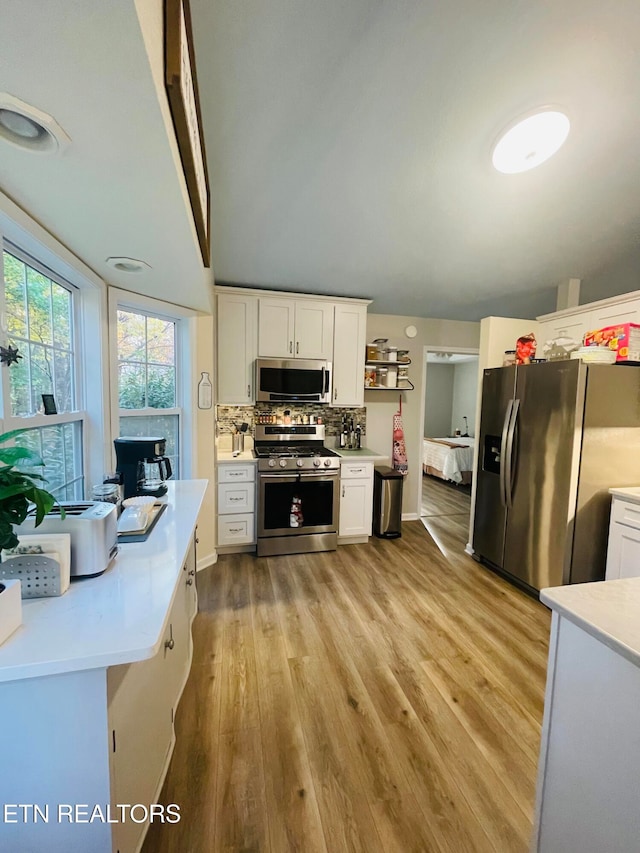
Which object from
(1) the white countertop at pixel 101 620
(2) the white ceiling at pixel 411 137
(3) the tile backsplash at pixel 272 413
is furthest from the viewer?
(3) the tile backsplash at pixel 272 413

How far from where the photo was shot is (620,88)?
173 cm

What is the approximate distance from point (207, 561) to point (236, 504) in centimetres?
52

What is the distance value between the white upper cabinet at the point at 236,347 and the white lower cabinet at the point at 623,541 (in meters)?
2.88

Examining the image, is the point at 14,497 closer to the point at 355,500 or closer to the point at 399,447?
the point at 355,500

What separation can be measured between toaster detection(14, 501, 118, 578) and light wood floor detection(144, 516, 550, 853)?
94 cm

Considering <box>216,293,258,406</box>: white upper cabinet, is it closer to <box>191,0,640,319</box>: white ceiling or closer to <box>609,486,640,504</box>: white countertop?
<box>191,0,640,319</box>: white ceiling

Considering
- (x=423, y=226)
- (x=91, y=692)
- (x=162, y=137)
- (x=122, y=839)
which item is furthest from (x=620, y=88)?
(x=122, y=839)

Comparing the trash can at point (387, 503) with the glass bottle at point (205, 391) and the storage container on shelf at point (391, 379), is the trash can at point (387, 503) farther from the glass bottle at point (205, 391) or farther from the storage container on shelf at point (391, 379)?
the glass bottle at point (205, 391)

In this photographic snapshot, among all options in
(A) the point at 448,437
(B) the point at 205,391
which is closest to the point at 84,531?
(B) the point at 205,391

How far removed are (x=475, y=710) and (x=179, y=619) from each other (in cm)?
143

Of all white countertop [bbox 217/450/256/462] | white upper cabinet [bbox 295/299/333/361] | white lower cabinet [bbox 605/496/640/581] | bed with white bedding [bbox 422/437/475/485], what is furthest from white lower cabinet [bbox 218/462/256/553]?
bed with white bedding [bbox 422/437/475/485]

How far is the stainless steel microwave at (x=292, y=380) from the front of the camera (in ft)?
10.7

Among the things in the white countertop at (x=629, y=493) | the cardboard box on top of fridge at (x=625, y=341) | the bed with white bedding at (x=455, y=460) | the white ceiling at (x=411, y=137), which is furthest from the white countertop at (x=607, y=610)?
the bed with white bedding at (x=455, y=460)

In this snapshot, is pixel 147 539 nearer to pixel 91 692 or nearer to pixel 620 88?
pixel 91 692
